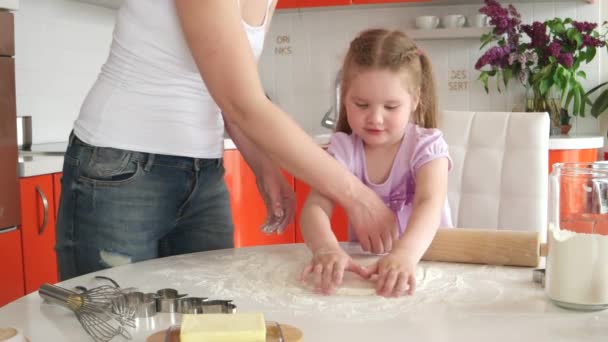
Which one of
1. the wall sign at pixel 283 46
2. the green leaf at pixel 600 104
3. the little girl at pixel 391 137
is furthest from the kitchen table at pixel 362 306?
the wall sign at pixel 283 46

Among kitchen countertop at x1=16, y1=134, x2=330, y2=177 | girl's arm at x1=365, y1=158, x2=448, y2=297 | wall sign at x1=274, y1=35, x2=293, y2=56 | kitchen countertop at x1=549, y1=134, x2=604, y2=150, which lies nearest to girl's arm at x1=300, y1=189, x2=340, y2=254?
girl's arm at x1=365, y1=158, x2=448, y2=297

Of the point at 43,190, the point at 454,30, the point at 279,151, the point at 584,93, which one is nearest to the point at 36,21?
the point at 43,190

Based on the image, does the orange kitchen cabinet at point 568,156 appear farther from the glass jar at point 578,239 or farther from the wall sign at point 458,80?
the glass jar at point 578,239

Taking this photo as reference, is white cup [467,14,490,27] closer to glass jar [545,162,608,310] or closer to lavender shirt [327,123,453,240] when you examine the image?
lavender shirt [327,123,453,240]

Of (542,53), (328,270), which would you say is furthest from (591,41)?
(328,270)

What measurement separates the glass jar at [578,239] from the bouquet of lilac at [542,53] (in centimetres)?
226

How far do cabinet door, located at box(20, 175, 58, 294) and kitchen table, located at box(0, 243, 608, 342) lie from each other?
4.22ft

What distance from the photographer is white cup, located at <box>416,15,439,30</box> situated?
3.36 meters

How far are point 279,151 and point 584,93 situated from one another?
2505 millimetres

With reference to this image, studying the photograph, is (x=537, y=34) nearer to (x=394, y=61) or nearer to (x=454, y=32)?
(x=454, y=32)

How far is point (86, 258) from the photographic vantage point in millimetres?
1178

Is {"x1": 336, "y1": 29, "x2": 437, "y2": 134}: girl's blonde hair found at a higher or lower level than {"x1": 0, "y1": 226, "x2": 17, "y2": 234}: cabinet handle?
higher

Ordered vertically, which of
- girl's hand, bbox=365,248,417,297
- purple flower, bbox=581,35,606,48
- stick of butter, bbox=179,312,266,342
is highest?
purple flower, bbox=581,35,606,48

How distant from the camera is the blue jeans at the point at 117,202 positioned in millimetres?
1171
